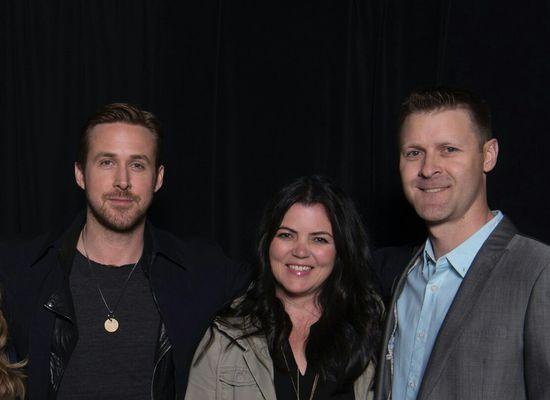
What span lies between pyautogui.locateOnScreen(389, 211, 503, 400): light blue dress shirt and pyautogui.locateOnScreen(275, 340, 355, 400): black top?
0.21 m

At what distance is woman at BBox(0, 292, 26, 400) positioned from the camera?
1.92 m

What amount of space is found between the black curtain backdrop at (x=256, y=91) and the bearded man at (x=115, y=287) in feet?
1.42

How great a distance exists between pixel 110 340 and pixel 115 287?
0.19 m

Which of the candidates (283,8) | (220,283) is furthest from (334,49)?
(220,283)

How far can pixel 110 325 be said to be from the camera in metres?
2.27

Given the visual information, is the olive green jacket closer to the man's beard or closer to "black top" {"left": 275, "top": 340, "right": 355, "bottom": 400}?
"black top" {"left": 275, "top": 340, "right": 355, "bottom": 400}

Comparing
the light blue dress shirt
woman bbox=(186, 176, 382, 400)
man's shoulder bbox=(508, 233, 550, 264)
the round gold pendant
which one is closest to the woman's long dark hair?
woman bbox=(186, 176, 382, 400)

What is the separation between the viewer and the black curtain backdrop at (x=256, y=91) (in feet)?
9.37

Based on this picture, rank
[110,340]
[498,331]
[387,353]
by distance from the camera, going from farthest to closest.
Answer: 1. [110,340]
2. [387,353]
3. [498,331]

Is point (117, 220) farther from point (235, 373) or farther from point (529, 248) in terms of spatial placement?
point (529, 248)

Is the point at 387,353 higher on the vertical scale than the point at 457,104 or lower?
A: lower

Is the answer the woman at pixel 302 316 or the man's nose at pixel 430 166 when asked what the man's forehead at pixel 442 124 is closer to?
the man's nose at pixel 430 166

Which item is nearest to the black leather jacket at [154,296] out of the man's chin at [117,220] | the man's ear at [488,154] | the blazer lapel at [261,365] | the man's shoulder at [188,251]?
the man's shoulder at [188,251]

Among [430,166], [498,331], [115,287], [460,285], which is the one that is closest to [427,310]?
[460,285]
